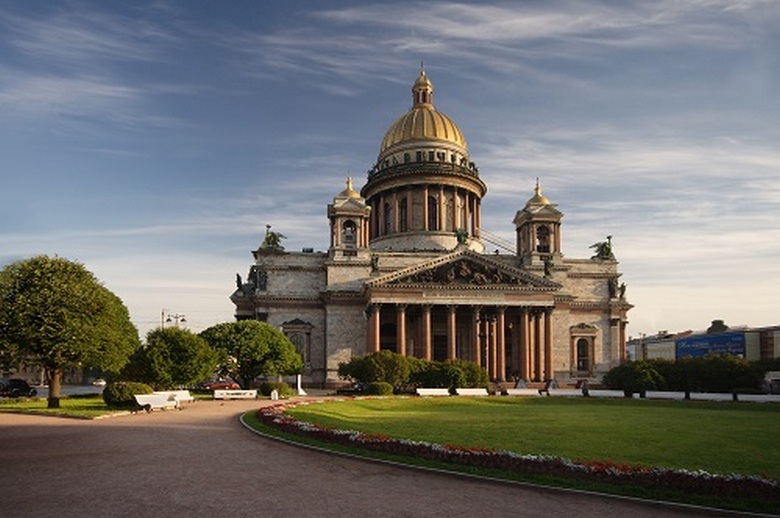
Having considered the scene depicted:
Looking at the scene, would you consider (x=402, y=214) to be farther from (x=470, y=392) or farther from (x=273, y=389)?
(x=273, y=389)

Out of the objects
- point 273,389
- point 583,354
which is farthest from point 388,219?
point 273,389

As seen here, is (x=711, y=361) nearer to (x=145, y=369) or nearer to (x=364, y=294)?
(x=364, y=294)

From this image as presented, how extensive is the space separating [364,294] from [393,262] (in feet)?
21.3

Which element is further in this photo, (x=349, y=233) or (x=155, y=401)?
(x=349, y=233)

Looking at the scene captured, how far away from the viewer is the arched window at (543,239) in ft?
270

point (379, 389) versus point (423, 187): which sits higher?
point (423, 187)

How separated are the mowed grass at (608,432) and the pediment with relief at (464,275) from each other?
30.5 meters

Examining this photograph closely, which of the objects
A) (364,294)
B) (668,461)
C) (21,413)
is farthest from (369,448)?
(364,294)

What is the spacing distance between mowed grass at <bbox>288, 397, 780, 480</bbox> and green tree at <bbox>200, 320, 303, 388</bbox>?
18631 mm

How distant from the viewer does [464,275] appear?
71.9 meters

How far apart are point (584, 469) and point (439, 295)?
55003 mm

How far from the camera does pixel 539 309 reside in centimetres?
7312

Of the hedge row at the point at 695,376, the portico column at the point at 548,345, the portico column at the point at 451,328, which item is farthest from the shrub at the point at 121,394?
the portico column at the point at 548,345

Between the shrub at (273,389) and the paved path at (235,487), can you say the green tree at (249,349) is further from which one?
the paved path at (235,487)
